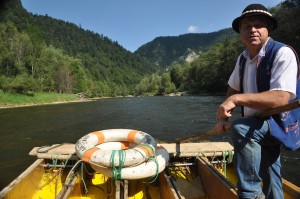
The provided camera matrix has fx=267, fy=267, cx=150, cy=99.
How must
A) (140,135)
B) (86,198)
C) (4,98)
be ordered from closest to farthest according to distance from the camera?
(86,198)
(140,135)
(4,98)

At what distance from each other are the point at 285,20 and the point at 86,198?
1622 inches

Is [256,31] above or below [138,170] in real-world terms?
above

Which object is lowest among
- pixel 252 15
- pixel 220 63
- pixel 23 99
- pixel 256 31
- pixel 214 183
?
pixel 23 99

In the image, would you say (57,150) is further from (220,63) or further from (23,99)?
(220,63)

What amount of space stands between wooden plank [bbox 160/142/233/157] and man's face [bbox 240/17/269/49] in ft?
11.4

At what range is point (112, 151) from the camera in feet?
14.8

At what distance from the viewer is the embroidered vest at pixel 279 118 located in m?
2.65

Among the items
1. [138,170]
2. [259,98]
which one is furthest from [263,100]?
[138,170]

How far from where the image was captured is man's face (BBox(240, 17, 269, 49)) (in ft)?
9.37

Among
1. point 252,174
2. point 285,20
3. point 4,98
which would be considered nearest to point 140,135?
point 252,174

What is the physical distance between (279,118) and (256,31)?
95cm

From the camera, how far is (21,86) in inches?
1921

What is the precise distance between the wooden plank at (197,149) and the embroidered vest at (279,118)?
129 inches

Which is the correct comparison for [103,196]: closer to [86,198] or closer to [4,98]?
[86,198]
